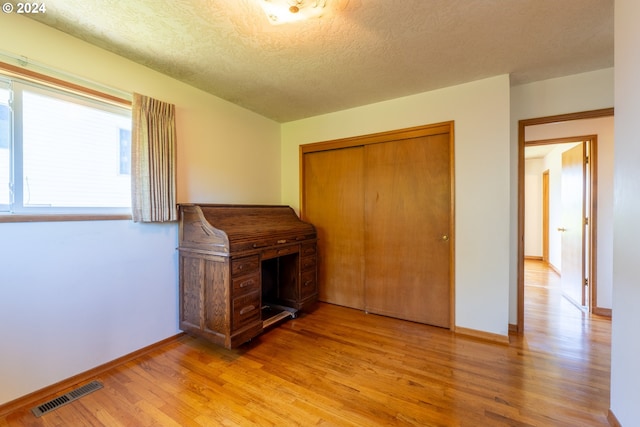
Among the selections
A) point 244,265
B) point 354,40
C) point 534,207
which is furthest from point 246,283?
point 534,207

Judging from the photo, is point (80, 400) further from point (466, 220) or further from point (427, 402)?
point (466, 220)

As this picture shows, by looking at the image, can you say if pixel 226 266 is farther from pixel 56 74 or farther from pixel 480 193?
pixel 480 193

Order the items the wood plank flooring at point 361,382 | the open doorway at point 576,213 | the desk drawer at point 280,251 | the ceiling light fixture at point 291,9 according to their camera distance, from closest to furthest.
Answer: the ceiling light fixture at point 291,9, the wood plank flooring at point 361,382, the desk drawer at point 280,251, the open doorway at point 576,213

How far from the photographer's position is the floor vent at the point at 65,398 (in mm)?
1524

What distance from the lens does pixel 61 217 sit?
5.59 feet

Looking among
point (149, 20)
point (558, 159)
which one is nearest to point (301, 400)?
point (149, 20)

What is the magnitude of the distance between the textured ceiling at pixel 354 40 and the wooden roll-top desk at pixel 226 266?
1.20 meters

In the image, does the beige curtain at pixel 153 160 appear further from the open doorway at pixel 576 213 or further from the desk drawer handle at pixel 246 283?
the open doorway at pixel 576 213

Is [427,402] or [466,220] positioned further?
[466,220]

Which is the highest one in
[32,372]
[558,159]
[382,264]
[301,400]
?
[558,159]

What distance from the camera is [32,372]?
1.60m

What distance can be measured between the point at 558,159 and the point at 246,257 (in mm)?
5912

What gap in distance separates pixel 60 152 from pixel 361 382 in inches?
101

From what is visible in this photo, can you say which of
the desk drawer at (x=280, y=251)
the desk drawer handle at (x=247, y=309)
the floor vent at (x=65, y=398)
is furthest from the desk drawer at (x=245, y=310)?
the floor vent at (x=65, y=398)
